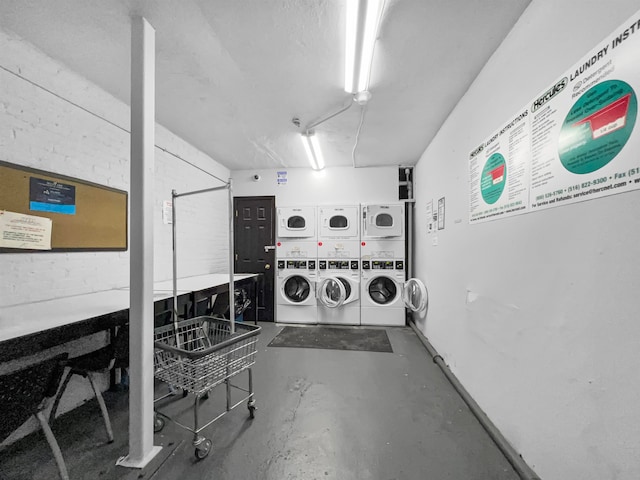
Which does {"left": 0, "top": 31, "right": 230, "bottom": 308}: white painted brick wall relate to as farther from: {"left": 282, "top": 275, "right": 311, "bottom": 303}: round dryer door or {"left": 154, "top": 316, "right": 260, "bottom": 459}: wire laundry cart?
{"left": 282, "top": 275, "right": 311, "bottom": 303}: round dryer door

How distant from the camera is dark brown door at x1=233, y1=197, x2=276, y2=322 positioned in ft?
14.6

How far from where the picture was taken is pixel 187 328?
206 centimetres

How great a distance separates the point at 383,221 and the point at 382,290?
1131 mm

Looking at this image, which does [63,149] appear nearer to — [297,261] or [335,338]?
[297,261]

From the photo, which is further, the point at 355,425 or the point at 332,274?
the point at 332,274

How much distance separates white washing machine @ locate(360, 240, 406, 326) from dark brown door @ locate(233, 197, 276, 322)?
5.21 ft

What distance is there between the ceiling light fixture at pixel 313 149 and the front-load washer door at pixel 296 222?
74cm

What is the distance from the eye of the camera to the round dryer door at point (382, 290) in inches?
163

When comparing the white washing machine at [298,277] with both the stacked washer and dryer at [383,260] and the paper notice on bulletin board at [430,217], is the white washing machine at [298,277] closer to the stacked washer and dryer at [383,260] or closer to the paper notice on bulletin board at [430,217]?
the stacked washer and dryer at [383,260]

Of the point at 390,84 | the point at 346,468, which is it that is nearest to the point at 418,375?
the point at 346,468

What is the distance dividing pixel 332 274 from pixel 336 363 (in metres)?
1.58

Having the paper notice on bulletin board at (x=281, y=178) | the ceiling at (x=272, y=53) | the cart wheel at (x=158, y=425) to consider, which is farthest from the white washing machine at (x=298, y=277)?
the cart wheel at (x=158, y=425)

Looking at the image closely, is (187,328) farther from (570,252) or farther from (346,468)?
(570,252)

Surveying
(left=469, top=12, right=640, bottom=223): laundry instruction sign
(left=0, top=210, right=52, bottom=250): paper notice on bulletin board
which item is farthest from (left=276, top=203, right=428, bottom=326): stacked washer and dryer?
(left=0, top=210, right=52, bottom=250): paper notice on bulletin board
